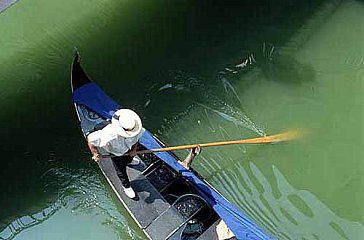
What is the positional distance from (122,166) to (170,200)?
0.60m

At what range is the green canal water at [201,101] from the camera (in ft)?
24.9

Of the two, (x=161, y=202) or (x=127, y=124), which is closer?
(x=127, y=124)

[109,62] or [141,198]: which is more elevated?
[109,62]

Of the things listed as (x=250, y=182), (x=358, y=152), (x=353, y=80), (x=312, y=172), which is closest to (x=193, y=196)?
(x=250, y=182)

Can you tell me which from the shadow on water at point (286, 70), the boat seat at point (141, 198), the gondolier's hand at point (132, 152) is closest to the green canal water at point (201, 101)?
the shadow on water at point (286, 70)

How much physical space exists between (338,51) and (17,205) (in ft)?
12.4

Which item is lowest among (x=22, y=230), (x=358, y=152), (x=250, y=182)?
(x=358, y=152)

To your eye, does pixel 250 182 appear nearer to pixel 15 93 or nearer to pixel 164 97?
pixel 164 97

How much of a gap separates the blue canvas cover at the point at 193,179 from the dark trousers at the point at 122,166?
1.22 ft

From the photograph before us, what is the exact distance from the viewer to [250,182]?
7.69 m

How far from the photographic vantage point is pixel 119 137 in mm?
6434

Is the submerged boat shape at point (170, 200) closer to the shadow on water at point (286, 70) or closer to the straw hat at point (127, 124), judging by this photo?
the straw hat at point (127, 124)

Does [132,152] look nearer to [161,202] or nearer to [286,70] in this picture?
[161,202]

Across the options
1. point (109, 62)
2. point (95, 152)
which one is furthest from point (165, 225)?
point (109, 62)
